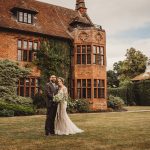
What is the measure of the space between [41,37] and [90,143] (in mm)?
19105

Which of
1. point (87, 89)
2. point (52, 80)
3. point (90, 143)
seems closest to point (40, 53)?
point (87, 89)

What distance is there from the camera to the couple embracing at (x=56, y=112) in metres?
10.7

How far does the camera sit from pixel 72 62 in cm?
2773

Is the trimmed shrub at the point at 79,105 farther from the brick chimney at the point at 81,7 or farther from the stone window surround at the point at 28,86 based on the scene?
the brick chimney at the point at 81,7

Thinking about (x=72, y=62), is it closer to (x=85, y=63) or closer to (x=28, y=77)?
(x=85, y=63)

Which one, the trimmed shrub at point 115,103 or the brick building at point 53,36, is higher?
the brick building at point 53,36

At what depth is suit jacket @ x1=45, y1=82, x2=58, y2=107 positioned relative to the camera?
1081cm

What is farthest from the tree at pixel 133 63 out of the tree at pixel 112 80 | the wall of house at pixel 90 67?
the wall of house at pixel 90 67

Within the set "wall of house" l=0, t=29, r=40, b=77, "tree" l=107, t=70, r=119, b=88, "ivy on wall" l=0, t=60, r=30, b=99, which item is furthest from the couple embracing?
"tree" l=107, t=70, r=119, b=88

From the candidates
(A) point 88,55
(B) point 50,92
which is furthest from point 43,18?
(B) point 50,92

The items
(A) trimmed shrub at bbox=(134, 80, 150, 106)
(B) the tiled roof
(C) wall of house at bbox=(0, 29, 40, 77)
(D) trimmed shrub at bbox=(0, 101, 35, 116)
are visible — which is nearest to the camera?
(D) trimmed shrub at bbox=(0, 101, 35, 116)

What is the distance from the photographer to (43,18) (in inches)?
1120

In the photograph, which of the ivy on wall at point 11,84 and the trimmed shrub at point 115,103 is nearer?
the ivy on wall at point 11,84

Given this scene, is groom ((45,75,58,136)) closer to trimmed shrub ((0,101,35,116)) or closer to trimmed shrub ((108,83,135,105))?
trimmed shrub ((0,101,35,116))
